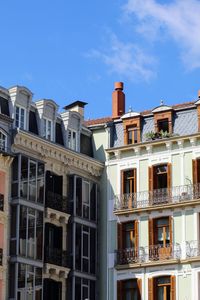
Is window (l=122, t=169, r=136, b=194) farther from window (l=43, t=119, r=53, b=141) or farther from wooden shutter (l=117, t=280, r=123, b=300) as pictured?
wooden shutter (l=117, t=280, r=123, b=300)

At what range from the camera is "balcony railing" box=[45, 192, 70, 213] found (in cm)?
6047

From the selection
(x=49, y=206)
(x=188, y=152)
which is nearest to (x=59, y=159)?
(x=49, y=206)

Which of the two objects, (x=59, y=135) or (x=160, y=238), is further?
(x=59, y=135)

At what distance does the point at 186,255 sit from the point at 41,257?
8204 millimetres

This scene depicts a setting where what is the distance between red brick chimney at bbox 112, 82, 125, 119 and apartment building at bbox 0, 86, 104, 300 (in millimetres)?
2712

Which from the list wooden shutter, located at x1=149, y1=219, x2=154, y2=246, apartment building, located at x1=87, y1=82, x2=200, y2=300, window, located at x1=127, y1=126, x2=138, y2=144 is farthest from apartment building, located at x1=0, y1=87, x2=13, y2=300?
window, located at x1=127, y1=126, x2=138, y2=144

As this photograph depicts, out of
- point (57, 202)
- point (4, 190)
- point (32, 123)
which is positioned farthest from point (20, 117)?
point (57, 202)

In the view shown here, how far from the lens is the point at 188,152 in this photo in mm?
61969

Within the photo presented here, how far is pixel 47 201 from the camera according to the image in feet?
198

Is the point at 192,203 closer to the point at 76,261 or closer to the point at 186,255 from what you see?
the point at 186,255

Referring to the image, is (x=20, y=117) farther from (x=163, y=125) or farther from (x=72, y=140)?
(x=163, y=125)

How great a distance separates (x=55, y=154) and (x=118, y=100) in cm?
776

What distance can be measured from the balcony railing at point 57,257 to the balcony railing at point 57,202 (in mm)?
2428

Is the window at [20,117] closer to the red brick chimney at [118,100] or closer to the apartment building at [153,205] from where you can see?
the apartment building at [153,205]
